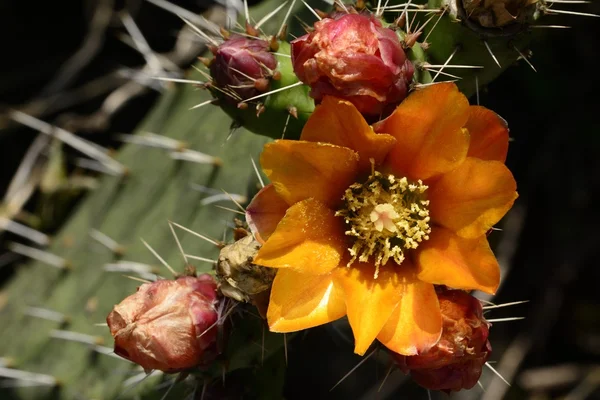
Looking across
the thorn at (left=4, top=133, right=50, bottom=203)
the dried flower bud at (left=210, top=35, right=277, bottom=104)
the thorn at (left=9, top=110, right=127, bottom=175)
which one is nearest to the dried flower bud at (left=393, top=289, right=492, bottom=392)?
the dried flower bud at (left=210, top=35, right=277, bottom=104)

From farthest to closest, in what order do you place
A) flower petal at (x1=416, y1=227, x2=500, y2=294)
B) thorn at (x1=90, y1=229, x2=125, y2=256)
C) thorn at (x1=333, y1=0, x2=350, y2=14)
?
1. thorn at (x1=90, y1=229, x2=125, y2=256)
2. thorn at (x1=333, y1=0, x2=350, y2=14)
3. flower petal at (x1=416, y1=227, x2=500, y2=294)

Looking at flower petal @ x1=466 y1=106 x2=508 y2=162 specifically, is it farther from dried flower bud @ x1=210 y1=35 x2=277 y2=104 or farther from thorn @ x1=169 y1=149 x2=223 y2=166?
thorn @ x1=169 y1=149 x2=223 y2=166

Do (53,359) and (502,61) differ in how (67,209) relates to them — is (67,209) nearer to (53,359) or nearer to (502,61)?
(53,359)

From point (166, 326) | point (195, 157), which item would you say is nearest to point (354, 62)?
point (166, 326)

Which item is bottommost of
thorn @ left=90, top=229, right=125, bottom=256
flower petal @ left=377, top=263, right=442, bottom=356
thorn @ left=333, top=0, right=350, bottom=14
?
thorn @ left=90, top=229, right=125, bottom=256

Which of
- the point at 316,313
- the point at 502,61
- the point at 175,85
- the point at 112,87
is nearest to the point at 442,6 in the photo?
the point at 502,61
